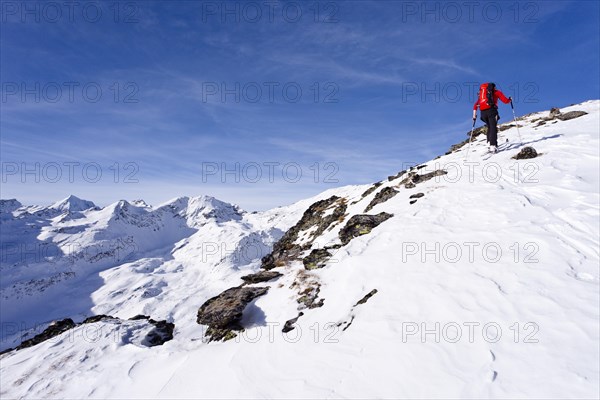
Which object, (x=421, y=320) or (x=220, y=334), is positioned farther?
(x=220, y=334)

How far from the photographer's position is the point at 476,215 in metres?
12.4

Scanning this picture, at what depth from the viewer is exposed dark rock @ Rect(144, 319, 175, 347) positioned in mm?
14586

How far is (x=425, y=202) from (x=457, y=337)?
30.4 feet

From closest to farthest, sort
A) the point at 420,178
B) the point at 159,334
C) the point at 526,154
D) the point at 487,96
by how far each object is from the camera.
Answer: the point at 159,334 → the point at 526,154 → the point at 487,96 → the point at 420,178

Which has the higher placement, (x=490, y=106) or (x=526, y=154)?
(x=490, y=106)

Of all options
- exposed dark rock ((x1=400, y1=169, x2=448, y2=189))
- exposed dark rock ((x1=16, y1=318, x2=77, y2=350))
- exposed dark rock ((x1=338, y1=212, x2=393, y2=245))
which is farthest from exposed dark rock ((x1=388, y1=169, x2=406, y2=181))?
exposed dark rock ((x1=16, y1=318, x2=77, y2=350))

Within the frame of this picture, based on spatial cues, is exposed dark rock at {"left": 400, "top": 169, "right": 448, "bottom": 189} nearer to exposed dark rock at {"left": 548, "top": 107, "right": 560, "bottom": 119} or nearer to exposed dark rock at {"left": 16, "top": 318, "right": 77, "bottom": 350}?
exposed dark rock at {"left": 548, "top": 107, "right": 560, "bottom": 119}

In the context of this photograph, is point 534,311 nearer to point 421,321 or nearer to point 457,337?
point 457,337

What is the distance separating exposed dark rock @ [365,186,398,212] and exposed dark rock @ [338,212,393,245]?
A: 10.9 ft

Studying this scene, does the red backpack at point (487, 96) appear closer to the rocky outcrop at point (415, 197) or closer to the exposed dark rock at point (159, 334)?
the rocky outcrop at point (415, 197)

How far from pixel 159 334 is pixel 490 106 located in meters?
22.9

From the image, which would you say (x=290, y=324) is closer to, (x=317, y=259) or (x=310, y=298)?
(x=310, y=298)

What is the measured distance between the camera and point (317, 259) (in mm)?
14539

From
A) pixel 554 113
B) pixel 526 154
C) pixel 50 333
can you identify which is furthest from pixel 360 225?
pixel 554 113
